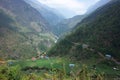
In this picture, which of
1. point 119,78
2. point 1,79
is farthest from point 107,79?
point 1,79

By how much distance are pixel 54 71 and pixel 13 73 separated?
49.3 metres

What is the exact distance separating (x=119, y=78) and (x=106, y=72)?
45.2ft

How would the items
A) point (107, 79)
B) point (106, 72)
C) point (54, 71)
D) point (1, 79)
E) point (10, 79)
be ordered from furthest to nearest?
point (106, 72)
point (107, 79)
point (10, 79)
point (1, 79)
point (54, 71)

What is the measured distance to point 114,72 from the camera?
199 m

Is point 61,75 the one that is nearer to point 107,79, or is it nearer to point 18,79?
point 18,79

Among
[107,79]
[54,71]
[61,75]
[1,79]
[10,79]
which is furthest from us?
[107,79]

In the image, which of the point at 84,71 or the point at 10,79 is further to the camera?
the point at 10,79

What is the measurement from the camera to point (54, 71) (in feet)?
174

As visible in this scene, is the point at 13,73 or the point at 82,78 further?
the point at 13,73

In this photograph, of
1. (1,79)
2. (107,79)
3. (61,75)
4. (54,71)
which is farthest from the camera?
(107,79)

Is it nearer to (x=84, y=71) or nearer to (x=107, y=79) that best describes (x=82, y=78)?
(x=84, y=71)

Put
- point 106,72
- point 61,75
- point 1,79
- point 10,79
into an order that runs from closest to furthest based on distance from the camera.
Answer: point 61,75
point 1,79
point 10,79
point 106,72

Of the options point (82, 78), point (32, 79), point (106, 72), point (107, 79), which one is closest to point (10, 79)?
point (32, 79)

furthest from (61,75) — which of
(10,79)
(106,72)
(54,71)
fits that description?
(106,72)
